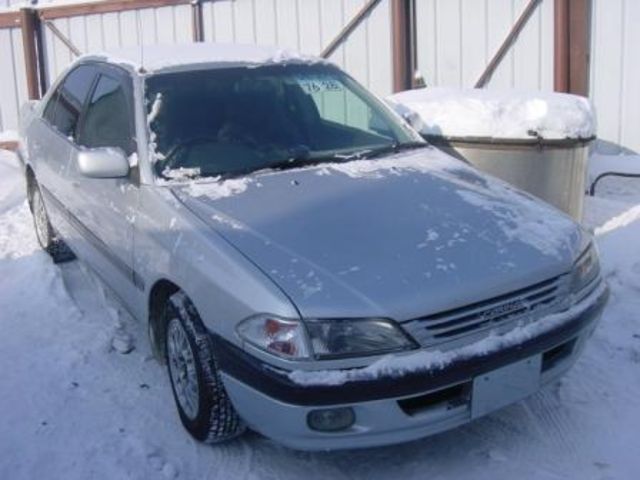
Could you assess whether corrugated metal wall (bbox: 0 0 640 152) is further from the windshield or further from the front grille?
the front grille

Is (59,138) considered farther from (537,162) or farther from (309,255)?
(537,162)

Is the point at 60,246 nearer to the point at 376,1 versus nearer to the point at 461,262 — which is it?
the point at 461,262

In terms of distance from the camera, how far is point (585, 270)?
3.55 metres

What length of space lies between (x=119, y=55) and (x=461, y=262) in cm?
257

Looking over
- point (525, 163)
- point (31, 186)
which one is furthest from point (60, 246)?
point (525, 163)

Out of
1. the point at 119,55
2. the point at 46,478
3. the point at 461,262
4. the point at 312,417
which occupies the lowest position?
the point at 46,478

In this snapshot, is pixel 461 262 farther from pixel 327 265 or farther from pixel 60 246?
pixel 60 246

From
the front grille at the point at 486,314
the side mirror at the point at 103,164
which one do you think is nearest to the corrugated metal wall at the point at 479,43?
the side mirror at the point at 103,164

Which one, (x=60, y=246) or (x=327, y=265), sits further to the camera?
(x=60, y=246)

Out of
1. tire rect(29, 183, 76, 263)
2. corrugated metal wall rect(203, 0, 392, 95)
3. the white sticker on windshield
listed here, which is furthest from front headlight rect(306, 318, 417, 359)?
corrugated metal wall rect(203, 0, 392, 95)

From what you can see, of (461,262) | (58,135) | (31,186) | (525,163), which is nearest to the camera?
(461,262)

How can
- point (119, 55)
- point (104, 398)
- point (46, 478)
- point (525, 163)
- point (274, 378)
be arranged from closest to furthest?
point (274, 378) → point (46, 478) → point (104, 398) → point (119, 55) → point (525, 163)

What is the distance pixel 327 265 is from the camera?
125 inches

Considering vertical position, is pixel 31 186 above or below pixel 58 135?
below
